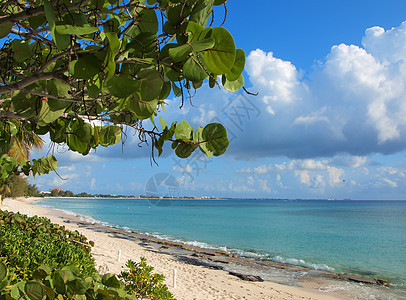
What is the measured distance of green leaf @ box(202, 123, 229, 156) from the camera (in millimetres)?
1093

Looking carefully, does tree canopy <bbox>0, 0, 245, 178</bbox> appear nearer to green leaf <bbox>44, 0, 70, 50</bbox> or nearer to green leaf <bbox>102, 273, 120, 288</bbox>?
green leaf <bbox>44, 0, 70, 50</bbox>

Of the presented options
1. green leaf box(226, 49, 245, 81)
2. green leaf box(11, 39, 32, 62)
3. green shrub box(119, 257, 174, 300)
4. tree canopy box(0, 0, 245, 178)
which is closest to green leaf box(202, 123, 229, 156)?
tree canopy box(0, 0, 245, 178)

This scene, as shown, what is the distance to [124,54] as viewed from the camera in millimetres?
968

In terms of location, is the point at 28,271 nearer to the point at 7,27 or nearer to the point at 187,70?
the point at 7,27

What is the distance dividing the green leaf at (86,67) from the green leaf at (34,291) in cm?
131

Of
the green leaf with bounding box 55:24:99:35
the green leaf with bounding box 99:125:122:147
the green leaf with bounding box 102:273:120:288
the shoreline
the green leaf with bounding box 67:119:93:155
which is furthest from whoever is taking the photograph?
the shoreline

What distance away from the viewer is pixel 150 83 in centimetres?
89

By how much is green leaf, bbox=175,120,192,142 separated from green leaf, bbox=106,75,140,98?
48 centimetres

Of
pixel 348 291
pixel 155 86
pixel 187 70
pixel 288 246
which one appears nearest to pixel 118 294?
pixel 155 86

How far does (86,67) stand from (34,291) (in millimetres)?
1376

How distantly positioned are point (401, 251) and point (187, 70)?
102 ft

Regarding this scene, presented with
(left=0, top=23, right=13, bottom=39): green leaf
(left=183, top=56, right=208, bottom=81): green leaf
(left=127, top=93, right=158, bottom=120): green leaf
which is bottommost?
(left=127, top=93, right=158, bottom=120): green leaf

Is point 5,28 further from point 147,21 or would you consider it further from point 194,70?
point 194,70

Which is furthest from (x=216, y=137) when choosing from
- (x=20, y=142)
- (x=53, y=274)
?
(x=20, y=142)
